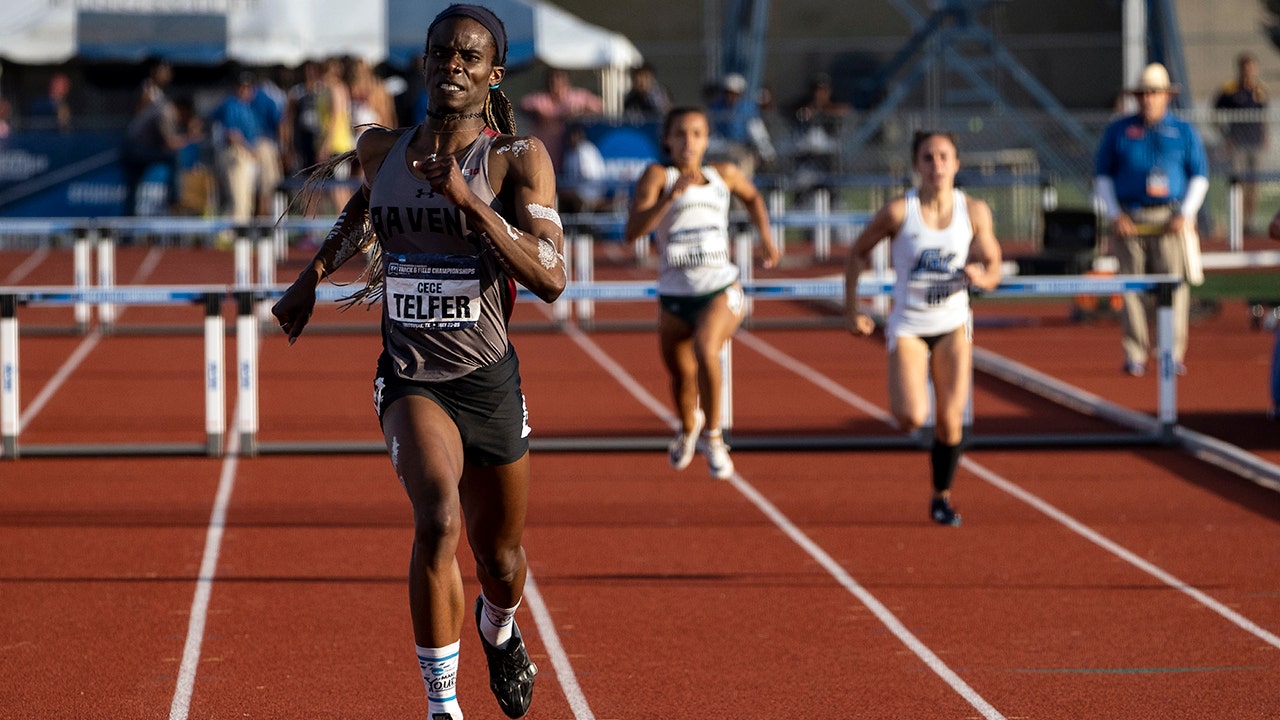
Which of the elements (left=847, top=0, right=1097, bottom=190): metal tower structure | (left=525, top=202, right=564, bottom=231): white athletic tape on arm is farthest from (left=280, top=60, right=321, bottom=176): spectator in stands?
(left=525, top=202, right=564, bottom=231): white athletic tape on arm

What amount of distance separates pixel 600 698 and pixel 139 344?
11.8 m

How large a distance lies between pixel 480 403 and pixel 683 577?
3012 mm

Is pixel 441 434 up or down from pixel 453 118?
down

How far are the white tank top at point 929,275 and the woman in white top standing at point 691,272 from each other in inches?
39.2

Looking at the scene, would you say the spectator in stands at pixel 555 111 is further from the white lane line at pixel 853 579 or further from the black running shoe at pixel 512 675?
the black running shoe at pixel 512 675

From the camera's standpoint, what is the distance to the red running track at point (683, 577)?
6000 mm

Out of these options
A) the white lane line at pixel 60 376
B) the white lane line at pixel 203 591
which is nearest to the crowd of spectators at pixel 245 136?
the white lane line at pixel 60 376

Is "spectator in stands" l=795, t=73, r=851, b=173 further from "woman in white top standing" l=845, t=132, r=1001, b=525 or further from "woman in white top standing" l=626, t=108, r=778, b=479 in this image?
"woman in white top standing" l=845, t=132, r=1001, b=525

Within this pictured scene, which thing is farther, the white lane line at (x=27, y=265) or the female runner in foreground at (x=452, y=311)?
the white lane line at (x=27, y=265)

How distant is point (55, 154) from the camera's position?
1027 inches

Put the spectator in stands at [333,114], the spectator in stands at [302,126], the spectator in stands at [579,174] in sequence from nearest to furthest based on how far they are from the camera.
→ 1. the spectator in stands at [333,114]
2. the spectator in stands at [302,126]
3. the spectator in stands at [579,174]

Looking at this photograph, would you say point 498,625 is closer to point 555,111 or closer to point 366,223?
point 366,223

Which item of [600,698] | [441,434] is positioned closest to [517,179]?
[441,434]

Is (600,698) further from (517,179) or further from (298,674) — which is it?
(517,179)
